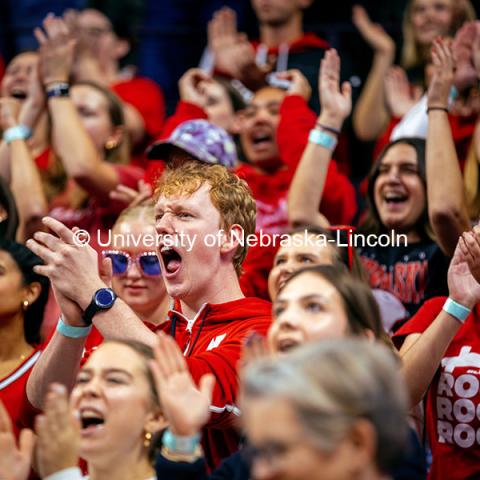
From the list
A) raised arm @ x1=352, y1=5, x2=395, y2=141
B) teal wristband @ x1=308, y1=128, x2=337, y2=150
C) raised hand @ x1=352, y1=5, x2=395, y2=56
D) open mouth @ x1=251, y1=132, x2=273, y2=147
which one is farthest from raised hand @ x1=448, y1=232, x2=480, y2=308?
raised hand @ x1=352, y1=5, x2=395, y2=56

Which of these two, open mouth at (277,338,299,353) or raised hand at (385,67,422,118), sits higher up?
raised hand at (385,67,422,118)

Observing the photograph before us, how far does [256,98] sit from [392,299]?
5.43ft

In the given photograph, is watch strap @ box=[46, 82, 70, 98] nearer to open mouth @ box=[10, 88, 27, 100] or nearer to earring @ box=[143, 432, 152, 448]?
open mouth @ box=[10, 88, 27, 100]

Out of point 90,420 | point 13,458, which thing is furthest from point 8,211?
point 13,458

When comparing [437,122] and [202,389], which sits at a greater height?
[437,122]

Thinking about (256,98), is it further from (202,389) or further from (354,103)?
(202,389)

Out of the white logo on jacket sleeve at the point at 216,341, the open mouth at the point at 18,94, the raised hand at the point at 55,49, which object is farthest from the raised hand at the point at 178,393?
the open mouth at the point at 18,94

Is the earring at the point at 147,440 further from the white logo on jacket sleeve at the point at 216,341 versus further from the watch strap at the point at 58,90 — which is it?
the watch strap at the point at 58,90

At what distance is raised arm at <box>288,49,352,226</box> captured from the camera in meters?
5.18

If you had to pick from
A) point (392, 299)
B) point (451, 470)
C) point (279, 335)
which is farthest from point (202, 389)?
point (392, 299)

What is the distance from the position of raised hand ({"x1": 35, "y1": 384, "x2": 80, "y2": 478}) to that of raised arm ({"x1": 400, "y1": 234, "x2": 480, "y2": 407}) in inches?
51.5

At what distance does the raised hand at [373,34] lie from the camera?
22.6 feet

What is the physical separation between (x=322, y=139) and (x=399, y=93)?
4.31 ft

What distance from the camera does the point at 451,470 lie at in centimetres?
418
